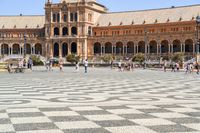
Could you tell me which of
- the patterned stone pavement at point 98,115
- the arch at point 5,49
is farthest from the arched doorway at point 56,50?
the patterned stone pavement at point 98,115

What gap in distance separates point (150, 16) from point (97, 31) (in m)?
17.9

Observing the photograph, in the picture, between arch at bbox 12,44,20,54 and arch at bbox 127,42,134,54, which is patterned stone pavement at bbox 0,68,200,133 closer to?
arch at bbox 127,42,134,54

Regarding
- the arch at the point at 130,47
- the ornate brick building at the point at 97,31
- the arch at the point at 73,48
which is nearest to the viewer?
the ornate brick building at the point at 97,31

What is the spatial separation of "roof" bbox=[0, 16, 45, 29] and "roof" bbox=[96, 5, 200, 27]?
68.7ft

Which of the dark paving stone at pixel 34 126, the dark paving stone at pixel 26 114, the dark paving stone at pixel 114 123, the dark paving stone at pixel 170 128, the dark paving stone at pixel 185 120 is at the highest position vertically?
the dark paving stone at pixel 26 114

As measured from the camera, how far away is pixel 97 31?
140875 millimetres

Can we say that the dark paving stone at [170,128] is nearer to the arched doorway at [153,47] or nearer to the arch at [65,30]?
the arched doorway at [153,47]

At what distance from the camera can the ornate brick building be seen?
4865 inches

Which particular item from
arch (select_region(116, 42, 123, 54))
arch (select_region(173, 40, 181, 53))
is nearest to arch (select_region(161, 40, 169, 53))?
arch (select_region(173, 40, 181, 53))

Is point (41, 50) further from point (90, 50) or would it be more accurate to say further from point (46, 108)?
point (46, 108)

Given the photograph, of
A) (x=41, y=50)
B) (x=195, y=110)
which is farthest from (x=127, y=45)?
(x=195, y=110)

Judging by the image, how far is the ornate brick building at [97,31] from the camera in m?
124

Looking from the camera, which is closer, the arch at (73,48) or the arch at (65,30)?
the arch at (73,48)

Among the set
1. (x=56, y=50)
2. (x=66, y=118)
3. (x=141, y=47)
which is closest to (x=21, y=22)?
(x=56, y=50)
